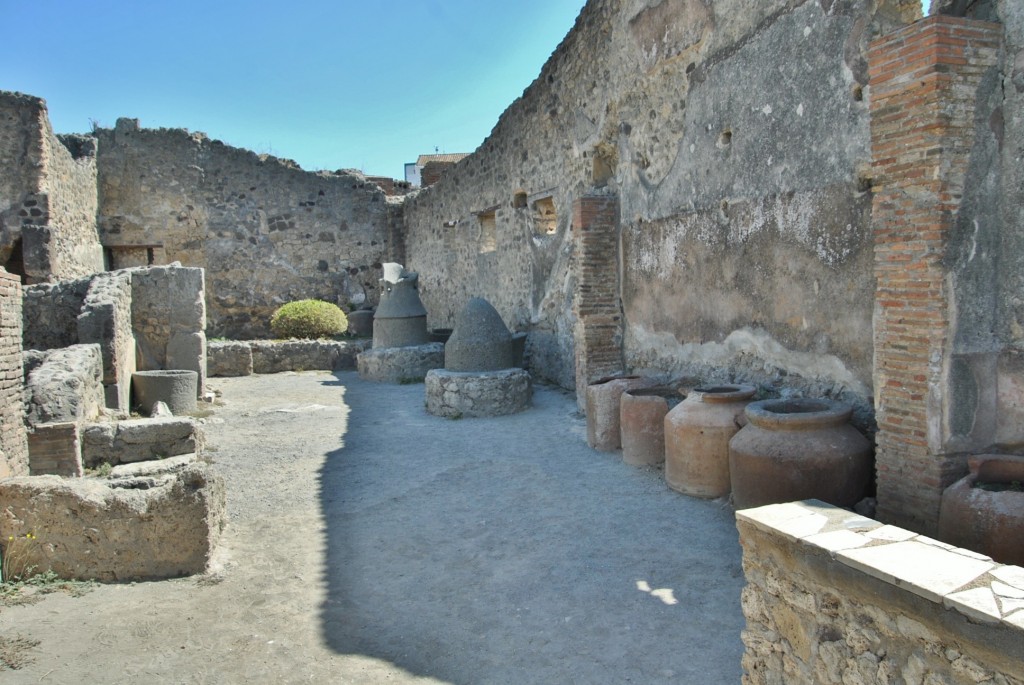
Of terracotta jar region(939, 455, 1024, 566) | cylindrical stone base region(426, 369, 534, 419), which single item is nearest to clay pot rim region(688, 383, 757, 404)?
terracotta jar region(939, 455, 1024, 566)

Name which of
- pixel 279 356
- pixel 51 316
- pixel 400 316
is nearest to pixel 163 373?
pixel 51 316

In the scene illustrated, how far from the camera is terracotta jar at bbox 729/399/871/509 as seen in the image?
4.86 m

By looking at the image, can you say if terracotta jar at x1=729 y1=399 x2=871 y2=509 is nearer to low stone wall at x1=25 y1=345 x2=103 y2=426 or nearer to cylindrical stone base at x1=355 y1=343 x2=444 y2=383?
low stone wall at x1=25 y1=345 x2=103 y2=426

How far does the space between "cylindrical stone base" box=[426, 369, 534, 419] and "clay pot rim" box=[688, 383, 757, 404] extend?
11.7 ft

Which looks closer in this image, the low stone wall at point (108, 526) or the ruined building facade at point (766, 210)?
the ruined building facade at point (766, 210)

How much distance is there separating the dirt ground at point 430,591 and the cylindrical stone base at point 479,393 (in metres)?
1.89

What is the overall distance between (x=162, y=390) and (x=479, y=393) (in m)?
4.01

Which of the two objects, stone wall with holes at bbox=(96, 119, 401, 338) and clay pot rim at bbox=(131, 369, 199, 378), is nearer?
clay pot rim at bbox=(131, 369, 199, 378)

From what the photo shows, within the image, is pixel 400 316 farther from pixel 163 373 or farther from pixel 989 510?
pixel 989 510

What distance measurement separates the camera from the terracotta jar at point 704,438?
5.86 m

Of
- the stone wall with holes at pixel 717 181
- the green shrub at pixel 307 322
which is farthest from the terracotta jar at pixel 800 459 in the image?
the green shrub at pixel 307 322

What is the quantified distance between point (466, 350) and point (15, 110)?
9.40 meters

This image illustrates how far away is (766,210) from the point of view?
6266mm

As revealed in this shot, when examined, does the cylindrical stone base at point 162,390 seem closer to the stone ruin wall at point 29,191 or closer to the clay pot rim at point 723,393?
the stone ruin wall at point 29,191
